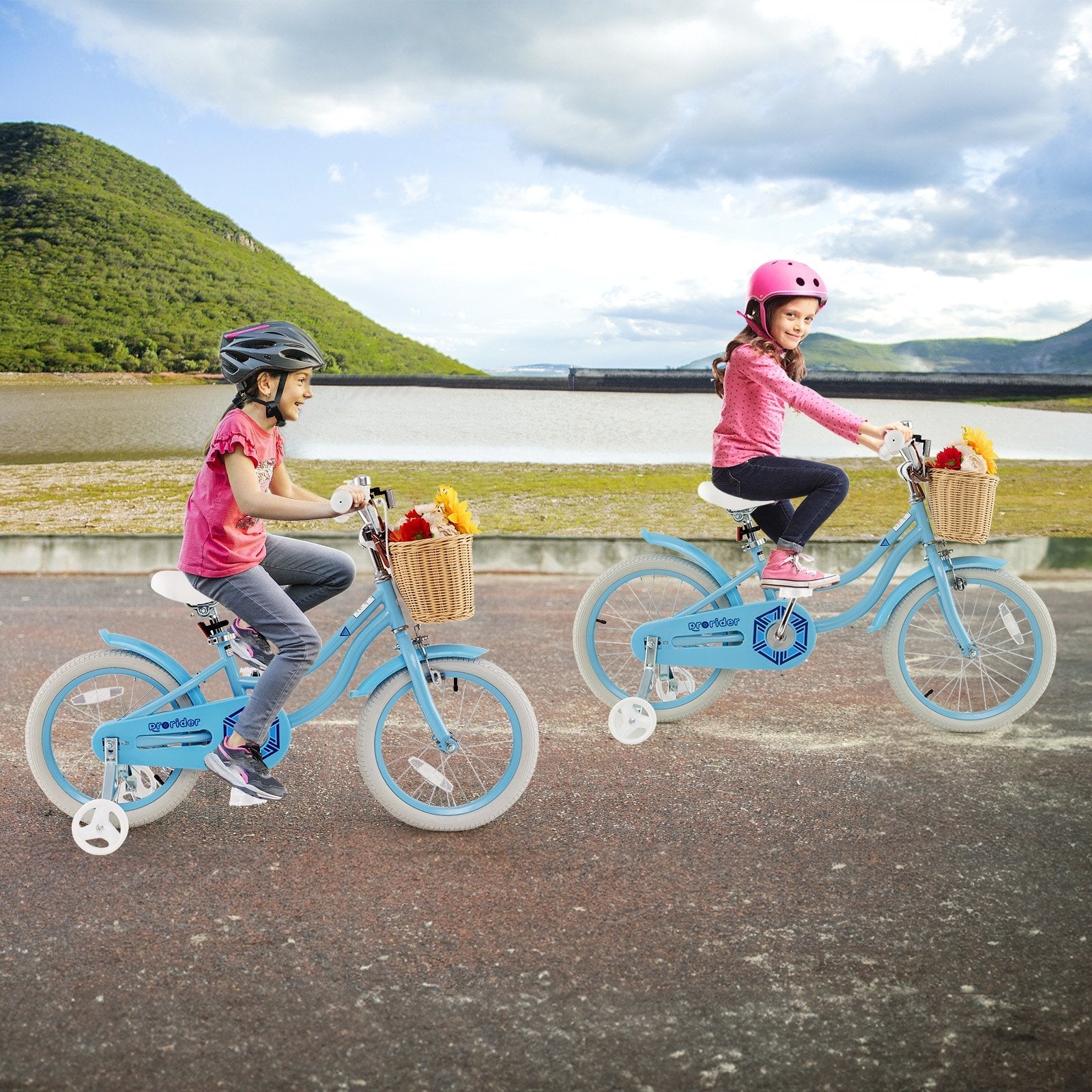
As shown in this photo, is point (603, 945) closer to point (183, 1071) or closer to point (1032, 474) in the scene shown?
point (183, 1071)

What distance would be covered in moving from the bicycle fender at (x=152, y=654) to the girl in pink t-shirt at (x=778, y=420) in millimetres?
2597

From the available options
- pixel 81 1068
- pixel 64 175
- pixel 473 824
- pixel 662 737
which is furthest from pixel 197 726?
pixel 64 175

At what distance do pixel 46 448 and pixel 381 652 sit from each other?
29.8 m

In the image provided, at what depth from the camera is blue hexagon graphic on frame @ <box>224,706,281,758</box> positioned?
4191mm

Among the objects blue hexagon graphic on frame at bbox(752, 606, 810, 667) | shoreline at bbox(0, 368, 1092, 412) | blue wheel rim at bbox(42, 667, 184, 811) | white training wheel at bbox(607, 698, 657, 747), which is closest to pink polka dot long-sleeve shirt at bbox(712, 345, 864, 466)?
blue hexagon graphic on frame at bbox(752, 606, 810, 667)

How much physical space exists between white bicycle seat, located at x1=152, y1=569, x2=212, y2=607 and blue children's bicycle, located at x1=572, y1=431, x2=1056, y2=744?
211 centimetres

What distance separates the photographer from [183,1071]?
9.14 ft

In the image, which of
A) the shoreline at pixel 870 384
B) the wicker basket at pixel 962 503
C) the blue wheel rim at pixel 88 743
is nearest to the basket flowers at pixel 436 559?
the blue wheel rim at pixel 88 743

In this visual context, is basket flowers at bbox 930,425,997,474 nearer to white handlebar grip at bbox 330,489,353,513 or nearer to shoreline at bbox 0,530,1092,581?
white handlebar grip at bbox 330,489,353,513

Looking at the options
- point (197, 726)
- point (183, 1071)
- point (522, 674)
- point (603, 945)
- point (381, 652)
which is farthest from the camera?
point (381, 652)

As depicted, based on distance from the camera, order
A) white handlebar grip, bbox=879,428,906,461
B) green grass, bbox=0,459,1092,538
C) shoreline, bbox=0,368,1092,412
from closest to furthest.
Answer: white handlebar grip, bbox=879,428,906,461 → green grass, bbox=0,459,1092,538 → shoreline, bbox=0,368,1092,412

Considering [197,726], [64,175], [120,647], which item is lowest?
[197,726]

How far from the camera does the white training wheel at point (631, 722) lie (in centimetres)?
534

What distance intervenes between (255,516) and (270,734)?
2.79 feet
